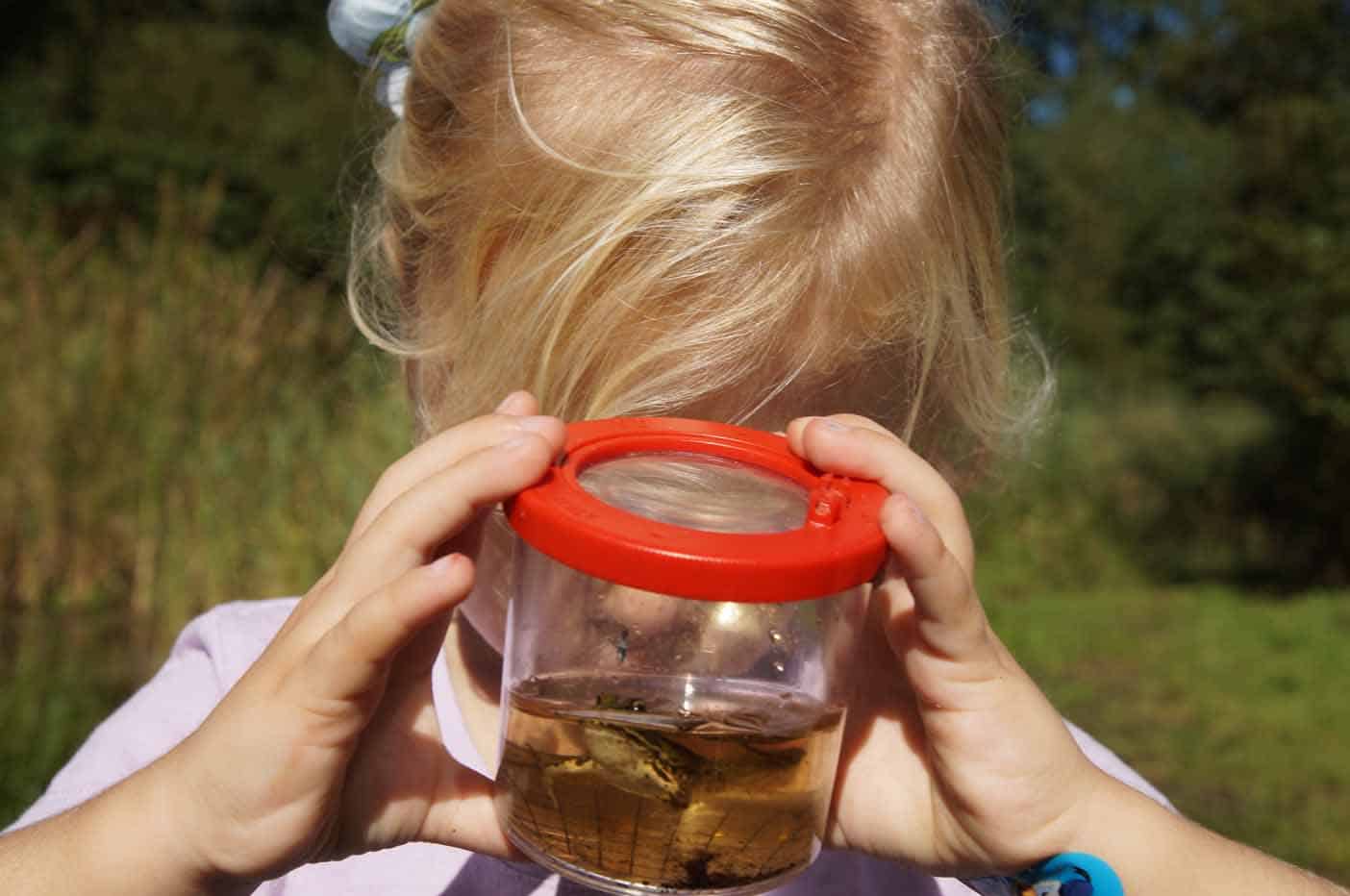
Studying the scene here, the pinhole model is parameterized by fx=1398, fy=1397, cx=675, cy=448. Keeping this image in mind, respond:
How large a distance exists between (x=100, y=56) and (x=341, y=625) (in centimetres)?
1965

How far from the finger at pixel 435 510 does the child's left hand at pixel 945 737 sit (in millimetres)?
304

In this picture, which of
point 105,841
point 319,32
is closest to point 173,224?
point 105,841

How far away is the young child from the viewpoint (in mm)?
1373

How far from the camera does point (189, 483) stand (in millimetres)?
5832

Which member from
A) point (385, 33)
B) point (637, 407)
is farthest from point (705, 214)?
point (385, 33)

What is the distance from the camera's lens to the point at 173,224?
6.68m

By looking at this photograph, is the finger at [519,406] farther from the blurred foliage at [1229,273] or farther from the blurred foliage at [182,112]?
the blurred foliage at [1229,273]

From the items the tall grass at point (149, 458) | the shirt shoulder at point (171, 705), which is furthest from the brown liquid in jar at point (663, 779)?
the tall grass at point (149, 458)

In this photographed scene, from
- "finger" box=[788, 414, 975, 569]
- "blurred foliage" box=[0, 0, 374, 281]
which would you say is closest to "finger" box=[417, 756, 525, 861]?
"finger" box=[788, 414, 975, 569]

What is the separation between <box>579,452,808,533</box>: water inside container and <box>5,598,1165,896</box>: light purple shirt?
0.63 meters

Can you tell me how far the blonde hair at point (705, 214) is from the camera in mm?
1678

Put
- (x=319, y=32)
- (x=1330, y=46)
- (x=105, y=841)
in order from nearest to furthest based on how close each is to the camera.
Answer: (x=105, y=841) → (x=1330, y=46) → (x=319, y=32)

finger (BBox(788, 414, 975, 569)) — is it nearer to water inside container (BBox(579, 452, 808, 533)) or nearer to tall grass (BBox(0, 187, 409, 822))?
water inside container (BBox(579, 452, 808, 533))

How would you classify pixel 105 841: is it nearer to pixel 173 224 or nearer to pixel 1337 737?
pixel 173 224
